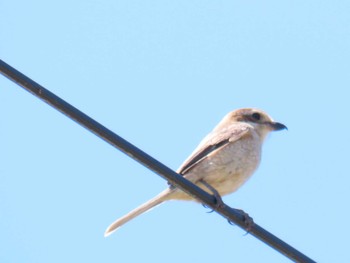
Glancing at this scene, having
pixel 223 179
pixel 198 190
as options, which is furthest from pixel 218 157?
pixel 198 190

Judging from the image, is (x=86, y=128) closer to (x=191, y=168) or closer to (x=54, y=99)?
(x=54, y=99)

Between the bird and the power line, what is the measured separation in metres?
2.18

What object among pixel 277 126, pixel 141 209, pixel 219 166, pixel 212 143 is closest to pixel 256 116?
pixel 277 126

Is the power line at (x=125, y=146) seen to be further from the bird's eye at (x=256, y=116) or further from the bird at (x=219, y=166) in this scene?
the bird's eye at (x=256, y=116)

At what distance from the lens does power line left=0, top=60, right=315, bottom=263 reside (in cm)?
440

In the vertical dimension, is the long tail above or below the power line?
above

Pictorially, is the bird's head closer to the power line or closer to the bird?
the bird

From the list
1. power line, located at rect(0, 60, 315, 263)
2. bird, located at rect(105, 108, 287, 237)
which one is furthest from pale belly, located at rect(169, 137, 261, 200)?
power line, located at rect(0, 60, 315, 263)

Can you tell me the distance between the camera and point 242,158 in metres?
7.80

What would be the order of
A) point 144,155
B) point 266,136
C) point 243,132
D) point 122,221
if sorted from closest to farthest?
point 144,155, point 122,221, point 243,132, point 266,136

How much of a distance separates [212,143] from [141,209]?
101 cm

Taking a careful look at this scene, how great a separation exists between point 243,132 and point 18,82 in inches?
164

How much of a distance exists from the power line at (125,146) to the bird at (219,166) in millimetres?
2176

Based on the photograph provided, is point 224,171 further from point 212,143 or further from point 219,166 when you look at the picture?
point 212,143
